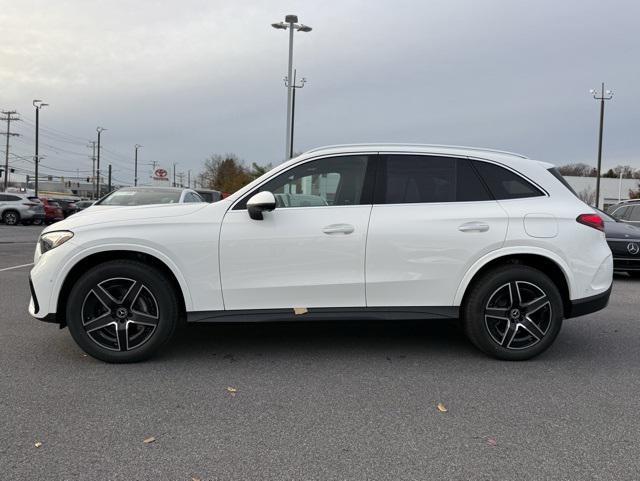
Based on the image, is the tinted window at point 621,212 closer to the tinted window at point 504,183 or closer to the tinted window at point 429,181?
the tinted window at point 504,183

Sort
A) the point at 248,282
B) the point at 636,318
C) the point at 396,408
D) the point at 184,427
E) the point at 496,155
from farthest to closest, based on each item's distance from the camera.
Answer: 1. the point at 636,318
2. the point at 496,155
3. the point at 248,282
4. the point at 396,408
5. the point at 184,427

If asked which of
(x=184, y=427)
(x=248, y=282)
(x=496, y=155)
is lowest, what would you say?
(x=184, y=427)

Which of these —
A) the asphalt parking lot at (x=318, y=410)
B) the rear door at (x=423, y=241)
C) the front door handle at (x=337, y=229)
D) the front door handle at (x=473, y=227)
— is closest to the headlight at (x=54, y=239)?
the asphalt parking lot at (x=318, y=410)

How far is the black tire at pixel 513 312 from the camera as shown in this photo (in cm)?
441

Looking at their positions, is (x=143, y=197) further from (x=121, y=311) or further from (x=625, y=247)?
(x=625, y=247)

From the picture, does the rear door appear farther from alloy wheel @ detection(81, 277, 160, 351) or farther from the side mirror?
alloy wheel @ detection(81, 277, 160, 351)

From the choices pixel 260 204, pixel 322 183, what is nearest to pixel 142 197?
pixel 322 183

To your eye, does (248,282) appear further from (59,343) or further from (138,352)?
(59,343)

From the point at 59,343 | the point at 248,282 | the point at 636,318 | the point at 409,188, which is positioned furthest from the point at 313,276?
the point at 636,318

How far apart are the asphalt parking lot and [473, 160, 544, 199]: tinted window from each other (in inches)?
57.5

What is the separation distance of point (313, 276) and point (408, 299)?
829mm

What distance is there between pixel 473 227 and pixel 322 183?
1.32 metres

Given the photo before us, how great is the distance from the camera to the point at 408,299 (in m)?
4.39

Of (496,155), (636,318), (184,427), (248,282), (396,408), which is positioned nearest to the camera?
(184,427)
